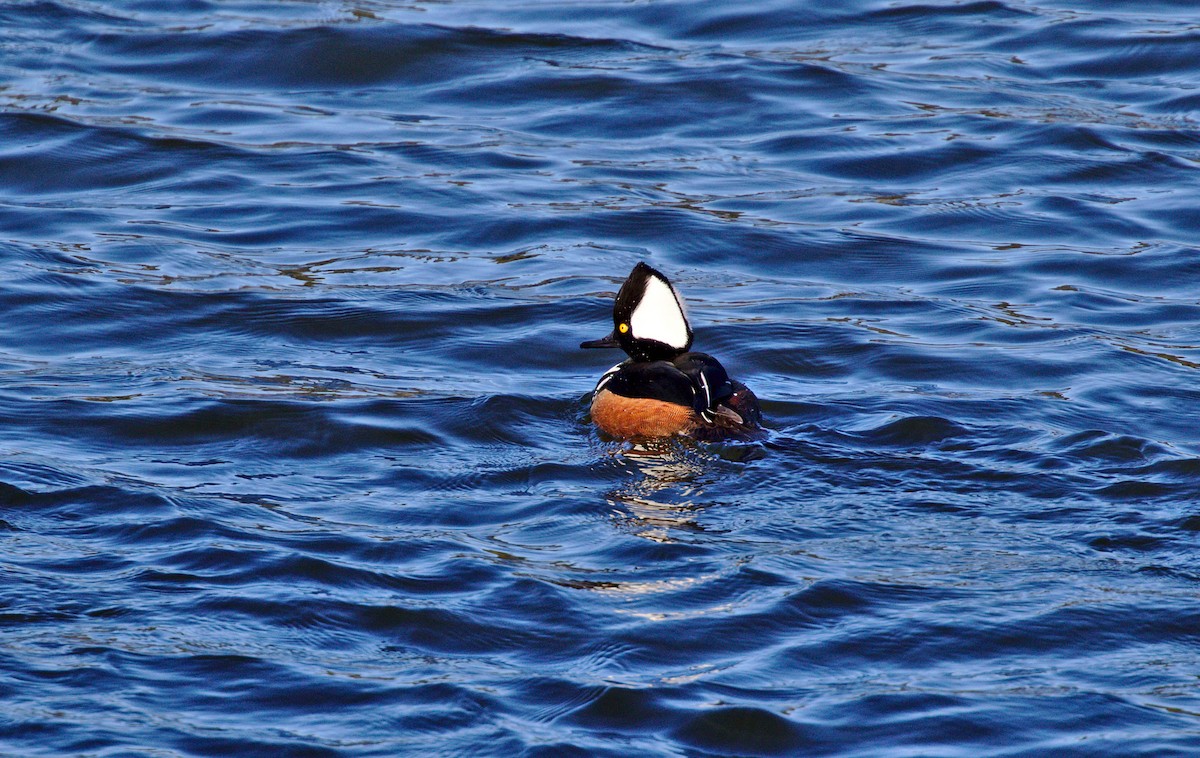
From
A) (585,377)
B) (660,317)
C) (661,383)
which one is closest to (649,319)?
(660,317)

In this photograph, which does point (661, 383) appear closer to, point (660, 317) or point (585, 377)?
point (660, 317)

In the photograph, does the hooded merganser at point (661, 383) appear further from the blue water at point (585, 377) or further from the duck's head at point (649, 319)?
the blue water at point (585, 377)

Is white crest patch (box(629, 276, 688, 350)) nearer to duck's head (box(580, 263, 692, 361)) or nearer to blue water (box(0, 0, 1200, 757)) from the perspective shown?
duck's head (box(580, 263, 692, 361))

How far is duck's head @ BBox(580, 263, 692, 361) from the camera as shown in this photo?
7.97 m

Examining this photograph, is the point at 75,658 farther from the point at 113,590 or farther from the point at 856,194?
the point at 856,194

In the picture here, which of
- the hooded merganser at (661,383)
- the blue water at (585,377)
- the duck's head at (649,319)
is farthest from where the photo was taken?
the duck's head at (649,319)

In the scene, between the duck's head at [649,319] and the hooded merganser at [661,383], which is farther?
the duck's head at [649,319]

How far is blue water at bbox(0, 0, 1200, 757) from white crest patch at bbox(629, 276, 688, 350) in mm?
633

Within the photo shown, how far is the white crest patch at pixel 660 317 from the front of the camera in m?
7.98

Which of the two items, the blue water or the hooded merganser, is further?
the hooded merganser

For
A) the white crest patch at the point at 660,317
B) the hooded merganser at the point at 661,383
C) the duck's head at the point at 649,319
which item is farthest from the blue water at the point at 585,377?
the white crest patch at the point at 660,317

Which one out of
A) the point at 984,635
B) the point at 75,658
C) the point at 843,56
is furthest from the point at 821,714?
the point at 843,56

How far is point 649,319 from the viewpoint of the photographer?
8.03 meters

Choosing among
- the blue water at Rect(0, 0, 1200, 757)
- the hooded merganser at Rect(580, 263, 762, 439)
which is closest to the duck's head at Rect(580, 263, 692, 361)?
the hooded merganser at Rect(580, 263, 762, 439)
